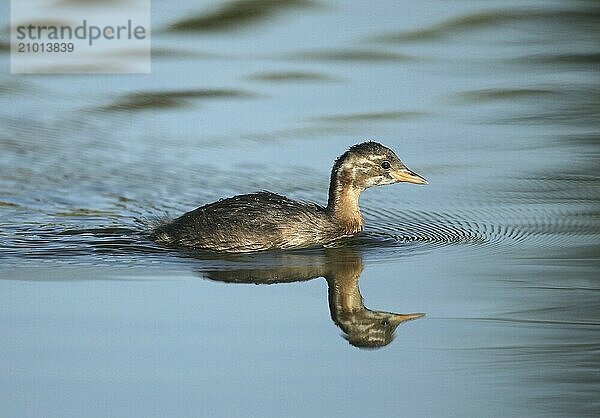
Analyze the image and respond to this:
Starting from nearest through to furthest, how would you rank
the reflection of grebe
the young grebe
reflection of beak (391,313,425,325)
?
1. the reflection of grebe
2. reflection of beak (391,313,425,325)
3. the young grebe

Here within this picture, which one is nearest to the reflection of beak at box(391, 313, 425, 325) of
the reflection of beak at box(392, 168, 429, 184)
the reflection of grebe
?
the reflection of grebe

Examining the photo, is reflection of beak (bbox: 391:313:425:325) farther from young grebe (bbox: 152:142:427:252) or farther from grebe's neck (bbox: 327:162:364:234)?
grebe's neck (bbox: 327:162:364:234)

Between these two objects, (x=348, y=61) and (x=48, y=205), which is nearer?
(x=48, y=205)

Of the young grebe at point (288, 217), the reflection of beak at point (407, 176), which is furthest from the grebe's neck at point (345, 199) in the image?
the reflection of beak at point (407, 176)

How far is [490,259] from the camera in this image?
1073 centimetres

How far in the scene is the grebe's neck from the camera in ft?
38.6

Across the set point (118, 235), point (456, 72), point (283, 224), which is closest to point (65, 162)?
point (118, 235)

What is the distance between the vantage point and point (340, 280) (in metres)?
10.2

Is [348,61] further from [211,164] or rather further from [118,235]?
[118,235]

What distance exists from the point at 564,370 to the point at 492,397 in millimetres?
623

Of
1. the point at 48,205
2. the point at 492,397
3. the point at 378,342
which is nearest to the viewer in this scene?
the point at 492,397

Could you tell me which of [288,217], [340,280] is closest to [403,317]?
[340,280]

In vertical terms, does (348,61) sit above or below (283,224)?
above

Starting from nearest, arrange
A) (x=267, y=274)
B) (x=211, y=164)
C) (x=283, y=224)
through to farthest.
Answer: (x=267, y=274), (x=283, y=224), (x=211, y=164)
